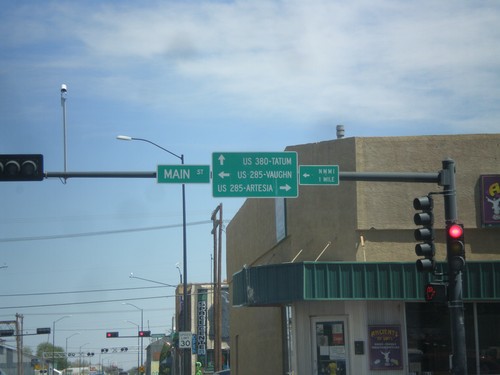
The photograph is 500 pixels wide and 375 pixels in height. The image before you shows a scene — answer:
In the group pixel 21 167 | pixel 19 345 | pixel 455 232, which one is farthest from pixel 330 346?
pixel 19 345

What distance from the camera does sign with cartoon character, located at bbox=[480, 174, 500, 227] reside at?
19.7 meters

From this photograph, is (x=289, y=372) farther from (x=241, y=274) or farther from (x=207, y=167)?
(x=207, y=167)

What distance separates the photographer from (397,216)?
19797 mm

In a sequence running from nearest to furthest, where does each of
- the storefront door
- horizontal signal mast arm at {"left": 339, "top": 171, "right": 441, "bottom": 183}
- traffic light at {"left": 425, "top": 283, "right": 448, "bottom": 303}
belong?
1. traffic light at {"left": 425, "top": 283, "right": 448, "bottom": 303}
2. horizontal signal mast arm at {"left": 339, "top": 171, "right": 441, "bottom": 183}
3. the storefront door

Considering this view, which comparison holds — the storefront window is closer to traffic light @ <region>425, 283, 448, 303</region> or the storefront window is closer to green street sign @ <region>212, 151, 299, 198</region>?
traffic light @ <region>425, 283, 448, 303</region>

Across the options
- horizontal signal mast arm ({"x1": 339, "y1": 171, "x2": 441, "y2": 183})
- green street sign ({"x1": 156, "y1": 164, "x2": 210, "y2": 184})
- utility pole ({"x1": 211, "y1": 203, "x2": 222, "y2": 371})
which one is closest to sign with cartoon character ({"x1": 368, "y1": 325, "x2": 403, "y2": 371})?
horizontal signal mast arm ({"x1": 339, "y1": 171, "x2": 441, "y2": 183})

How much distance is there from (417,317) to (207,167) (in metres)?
7.29

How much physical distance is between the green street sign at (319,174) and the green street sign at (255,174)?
0.23 metres

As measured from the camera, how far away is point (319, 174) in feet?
55.3

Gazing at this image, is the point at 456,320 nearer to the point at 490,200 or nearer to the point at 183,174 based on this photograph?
the point at 490,200

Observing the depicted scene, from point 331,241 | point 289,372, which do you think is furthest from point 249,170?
point 289,372

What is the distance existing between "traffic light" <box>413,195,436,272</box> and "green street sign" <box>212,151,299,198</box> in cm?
307

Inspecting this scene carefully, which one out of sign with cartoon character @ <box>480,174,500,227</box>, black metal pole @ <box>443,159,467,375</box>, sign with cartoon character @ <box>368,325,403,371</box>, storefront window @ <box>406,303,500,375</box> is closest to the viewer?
black metal pole @ <box>443,159,467,375</box>

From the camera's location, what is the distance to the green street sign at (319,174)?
16578mm
